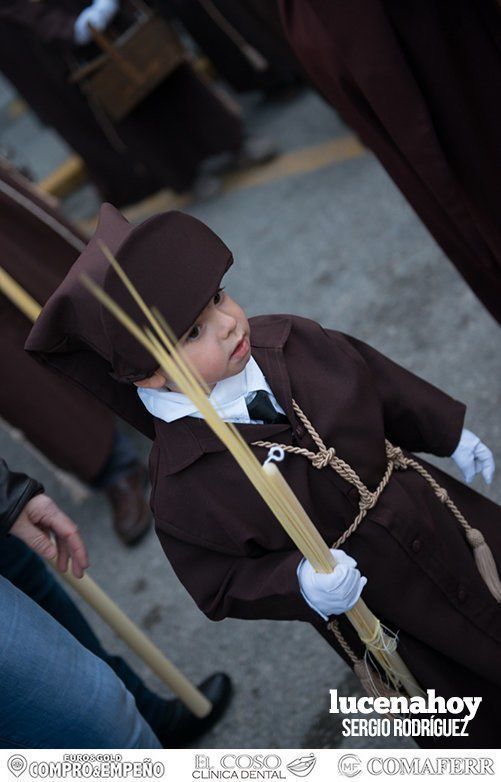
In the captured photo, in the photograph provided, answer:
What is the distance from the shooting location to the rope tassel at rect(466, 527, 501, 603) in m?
1.82

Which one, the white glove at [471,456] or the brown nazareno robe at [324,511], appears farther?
the white glove at [471,456]

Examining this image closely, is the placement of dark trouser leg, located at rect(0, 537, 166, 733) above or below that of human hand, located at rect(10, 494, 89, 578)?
below

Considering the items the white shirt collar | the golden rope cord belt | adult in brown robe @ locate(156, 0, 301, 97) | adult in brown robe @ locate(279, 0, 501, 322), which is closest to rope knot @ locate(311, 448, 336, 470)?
the golden rope cord belt

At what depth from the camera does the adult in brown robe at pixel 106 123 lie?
4.42 meters

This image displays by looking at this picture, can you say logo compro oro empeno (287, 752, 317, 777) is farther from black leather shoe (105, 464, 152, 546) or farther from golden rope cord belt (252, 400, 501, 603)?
black leather shoe (105, 464, 152, 546)

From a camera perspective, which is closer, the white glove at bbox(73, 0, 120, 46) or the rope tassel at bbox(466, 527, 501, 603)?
the rope tassel at bbox(466, 527, 501, 603)

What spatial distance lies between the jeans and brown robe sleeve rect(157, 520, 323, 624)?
0.30 meters

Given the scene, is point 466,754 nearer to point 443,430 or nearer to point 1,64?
point 443,430

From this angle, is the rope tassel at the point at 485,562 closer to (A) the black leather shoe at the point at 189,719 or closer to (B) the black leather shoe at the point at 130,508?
(A) the black leather shoe at the point at 189,719

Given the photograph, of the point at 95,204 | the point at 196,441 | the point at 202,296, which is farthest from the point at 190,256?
the point at 95,204

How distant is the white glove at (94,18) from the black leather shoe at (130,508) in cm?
218

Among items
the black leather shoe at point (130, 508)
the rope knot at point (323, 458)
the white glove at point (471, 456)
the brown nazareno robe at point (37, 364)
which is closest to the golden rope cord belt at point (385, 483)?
the rope knot at point (323, 458)

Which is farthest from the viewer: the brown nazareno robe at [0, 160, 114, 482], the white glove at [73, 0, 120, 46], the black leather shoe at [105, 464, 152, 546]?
the white glove at [73, 0, 120, 46]

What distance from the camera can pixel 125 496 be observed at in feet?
10.8
